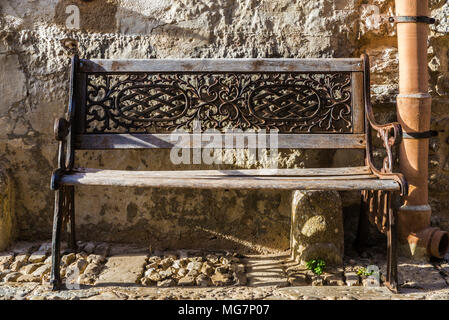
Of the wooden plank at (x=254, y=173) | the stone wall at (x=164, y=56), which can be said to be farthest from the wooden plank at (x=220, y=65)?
the wooden plank at (x=254, y=173)

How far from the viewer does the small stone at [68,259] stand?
9.32 ft

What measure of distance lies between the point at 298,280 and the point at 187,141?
1.03 m

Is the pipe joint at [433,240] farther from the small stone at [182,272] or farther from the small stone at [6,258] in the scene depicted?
the small stone at [6,258]

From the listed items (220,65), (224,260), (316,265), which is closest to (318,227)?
(316,265)

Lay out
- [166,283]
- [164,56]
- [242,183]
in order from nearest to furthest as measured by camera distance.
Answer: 1. [242,183]
2. [166,283]
3. [164,56]

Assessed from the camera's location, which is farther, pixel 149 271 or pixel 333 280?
pixel 149 271

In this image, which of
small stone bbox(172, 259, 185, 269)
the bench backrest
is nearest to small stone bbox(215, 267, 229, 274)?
small stone bbox(172, 259, 185, 269)

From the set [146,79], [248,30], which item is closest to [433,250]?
[248,30]

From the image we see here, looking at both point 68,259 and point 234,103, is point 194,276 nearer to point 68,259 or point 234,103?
Result: point 68,259

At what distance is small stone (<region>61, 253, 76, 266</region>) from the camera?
2.84 metres

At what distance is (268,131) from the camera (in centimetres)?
297

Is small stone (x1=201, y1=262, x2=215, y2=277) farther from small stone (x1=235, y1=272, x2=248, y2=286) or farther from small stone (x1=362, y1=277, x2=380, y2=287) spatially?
small stone (x1=362, y1=277, x2=380, y2=287)

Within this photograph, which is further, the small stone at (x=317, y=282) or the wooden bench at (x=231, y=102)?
the wooden bench at (x=231, y=102)

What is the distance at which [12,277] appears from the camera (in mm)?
2666
